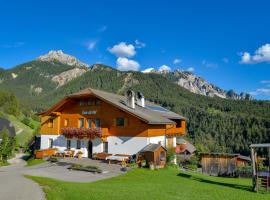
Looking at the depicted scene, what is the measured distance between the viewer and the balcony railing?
115ft

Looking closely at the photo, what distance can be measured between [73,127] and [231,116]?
548ft

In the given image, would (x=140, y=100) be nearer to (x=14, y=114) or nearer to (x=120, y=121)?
(x=120, y=121)

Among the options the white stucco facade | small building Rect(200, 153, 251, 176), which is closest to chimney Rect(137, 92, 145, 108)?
the white stucco facade

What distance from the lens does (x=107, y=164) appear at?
Answer: 31.9m

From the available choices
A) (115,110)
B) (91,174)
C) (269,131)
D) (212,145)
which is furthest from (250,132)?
(91,174)

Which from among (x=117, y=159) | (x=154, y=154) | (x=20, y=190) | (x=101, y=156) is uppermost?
(x=154, y=154)

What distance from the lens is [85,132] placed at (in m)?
35.8

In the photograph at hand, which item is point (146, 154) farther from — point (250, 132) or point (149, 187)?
point (250, 132)

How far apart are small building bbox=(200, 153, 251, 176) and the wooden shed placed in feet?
28.3

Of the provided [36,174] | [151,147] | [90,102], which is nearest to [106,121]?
[90,102]

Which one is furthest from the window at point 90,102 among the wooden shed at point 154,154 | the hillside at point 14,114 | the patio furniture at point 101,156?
the hillside at point 14,114

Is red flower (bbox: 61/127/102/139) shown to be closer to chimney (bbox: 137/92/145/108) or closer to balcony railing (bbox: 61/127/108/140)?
balcony railing (bbox: 61/127/108/140)

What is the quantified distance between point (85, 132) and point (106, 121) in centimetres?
289

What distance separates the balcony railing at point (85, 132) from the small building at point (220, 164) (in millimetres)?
13539
